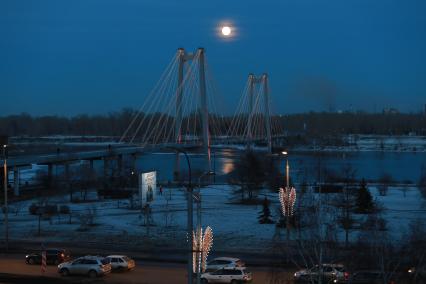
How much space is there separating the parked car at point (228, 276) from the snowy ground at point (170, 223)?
1896mm

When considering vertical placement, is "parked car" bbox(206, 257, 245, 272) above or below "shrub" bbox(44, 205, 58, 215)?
below

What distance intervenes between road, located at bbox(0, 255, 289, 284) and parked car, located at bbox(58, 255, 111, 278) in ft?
0.23

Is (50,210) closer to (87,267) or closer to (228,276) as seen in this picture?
(87,267)

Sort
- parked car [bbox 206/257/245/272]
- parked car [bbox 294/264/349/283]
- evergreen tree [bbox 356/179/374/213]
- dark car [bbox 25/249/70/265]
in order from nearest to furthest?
1. parked car [bbox 294/264/349/283]
2. parked car [bbox 206/257/245/272]
3. dark car [bbox 25/249/70/265]
4. evergreen tree [bbox 356/179/374/213]

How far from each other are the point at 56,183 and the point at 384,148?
95.0 ft

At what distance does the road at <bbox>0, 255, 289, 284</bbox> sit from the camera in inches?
250

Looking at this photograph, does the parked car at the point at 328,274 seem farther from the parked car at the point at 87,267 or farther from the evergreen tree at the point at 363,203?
the evergreen tree at the point at 363,203

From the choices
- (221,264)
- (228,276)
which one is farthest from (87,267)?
(228,276)

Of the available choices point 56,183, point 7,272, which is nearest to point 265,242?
point 7,272

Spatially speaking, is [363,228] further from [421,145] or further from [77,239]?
[421,145]

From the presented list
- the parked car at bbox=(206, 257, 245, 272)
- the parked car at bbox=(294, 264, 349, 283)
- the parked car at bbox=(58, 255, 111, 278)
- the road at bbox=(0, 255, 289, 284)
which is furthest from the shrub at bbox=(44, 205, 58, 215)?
the parked car at bbox=(294, 264, 349, 283)

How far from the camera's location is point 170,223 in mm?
10484

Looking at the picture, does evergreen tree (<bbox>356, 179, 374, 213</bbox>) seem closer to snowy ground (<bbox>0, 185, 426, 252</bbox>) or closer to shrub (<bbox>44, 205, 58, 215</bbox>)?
snowy ground (<bbox>0, 185, 426, 252</bbox>)

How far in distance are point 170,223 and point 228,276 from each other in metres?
4.31
